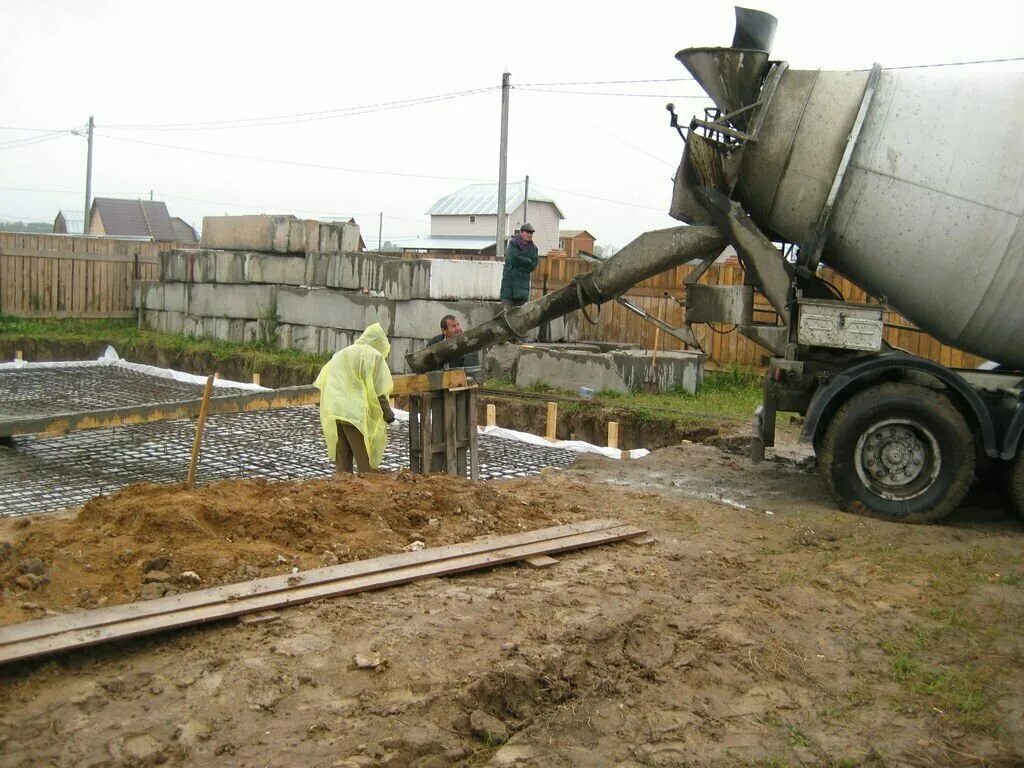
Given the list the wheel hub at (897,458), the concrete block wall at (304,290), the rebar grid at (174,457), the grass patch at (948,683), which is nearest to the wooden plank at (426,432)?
the rebar grid at (174,457)

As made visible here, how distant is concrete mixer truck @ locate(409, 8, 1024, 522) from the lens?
6.34 m

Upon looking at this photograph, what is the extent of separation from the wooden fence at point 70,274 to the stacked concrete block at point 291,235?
345cm

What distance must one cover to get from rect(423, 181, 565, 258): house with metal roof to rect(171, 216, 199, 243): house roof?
12.1m

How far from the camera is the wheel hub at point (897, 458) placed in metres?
6.62

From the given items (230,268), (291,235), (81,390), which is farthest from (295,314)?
(81,390)

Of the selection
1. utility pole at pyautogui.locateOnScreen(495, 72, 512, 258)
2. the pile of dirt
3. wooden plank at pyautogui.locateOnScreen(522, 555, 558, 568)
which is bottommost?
wooden plank at pyautogui.locateOnScreen(522, 555, 558, 568)

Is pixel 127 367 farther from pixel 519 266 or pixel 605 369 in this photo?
pixel 605 369

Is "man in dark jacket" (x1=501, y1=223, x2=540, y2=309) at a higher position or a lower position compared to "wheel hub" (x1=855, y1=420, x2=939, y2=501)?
higher

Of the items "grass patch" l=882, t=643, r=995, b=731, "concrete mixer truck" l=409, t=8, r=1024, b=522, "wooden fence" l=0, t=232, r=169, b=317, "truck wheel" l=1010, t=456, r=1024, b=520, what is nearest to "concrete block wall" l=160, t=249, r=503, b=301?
"wooden fence" l=0, t=232, r=169, b=317

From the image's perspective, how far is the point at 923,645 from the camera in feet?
15.4

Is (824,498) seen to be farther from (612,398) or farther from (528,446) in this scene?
(612,398)

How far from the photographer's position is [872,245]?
22.1 feet

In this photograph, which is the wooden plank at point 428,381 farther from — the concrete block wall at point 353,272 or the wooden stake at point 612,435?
the concrete block wall at point 353,272

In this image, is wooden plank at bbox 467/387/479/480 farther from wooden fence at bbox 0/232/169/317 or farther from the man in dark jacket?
wooden fence at bbox 0/232/169/317
